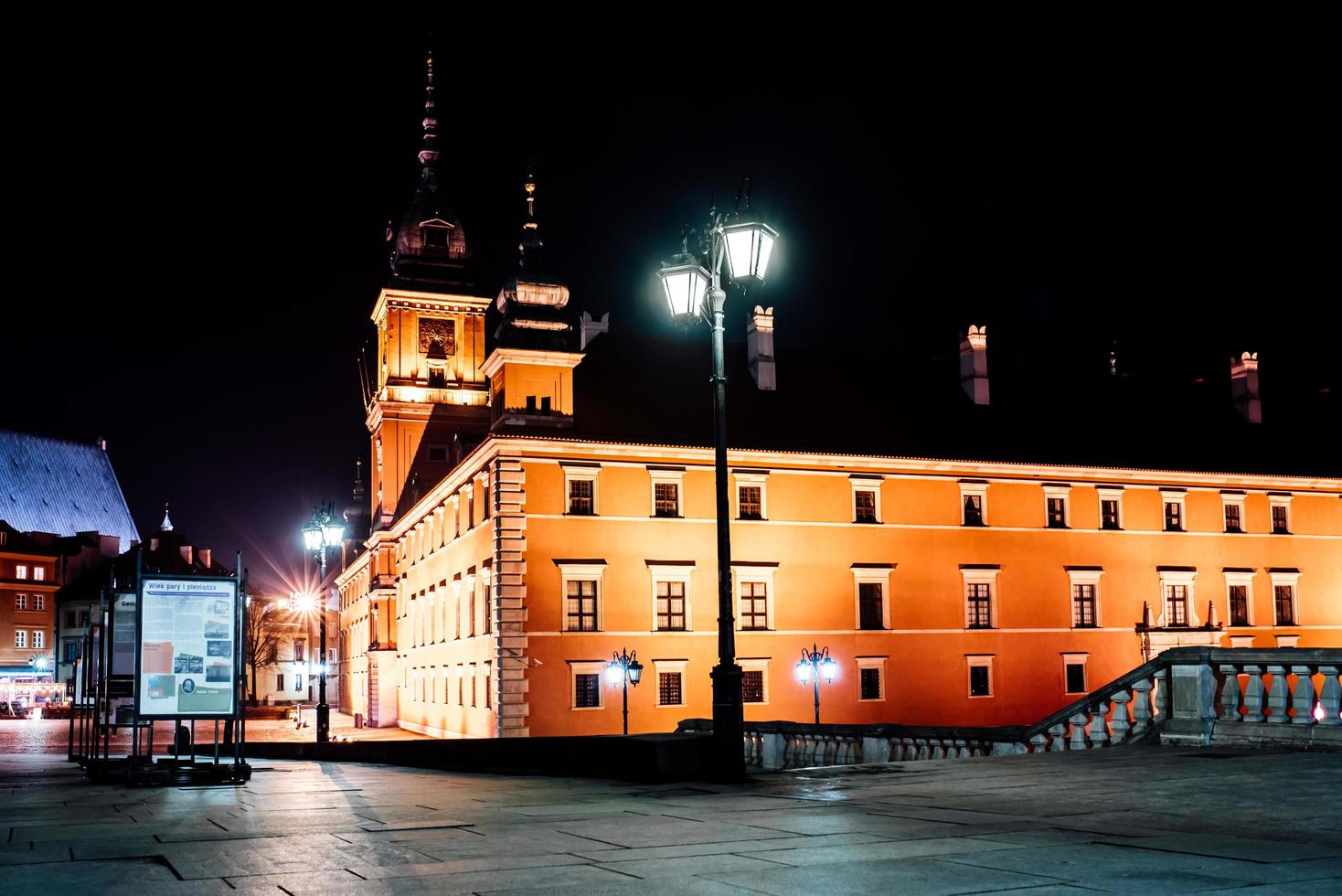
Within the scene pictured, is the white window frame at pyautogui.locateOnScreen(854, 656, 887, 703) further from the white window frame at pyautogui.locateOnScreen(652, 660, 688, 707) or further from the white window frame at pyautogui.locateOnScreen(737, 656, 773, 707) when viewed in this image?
the white window frame at pyautogui.locateOnScreen(652, 660, 688, 707)

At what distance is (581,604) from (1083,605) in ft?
67.0

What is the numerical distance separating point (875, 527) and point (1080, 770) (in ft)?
121

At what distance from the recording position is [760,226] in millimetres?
14391

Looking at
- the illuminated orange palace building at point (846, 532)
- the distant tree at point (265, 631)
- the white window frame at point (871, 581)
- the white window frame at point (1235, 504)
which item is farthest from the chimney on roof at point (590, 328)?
the distant tree at point (265, 631)

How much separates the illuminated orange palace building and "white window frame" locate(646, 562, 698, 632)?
0.24 ft

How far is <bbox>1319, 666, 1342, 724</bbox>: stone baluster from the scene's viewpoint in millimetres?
14422

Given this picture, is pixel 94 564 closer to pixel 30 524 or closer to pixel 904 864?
pixel 30 524

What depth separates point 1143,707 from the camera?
54.6ft

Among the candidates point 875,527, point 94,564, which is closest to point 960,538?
point 875,527

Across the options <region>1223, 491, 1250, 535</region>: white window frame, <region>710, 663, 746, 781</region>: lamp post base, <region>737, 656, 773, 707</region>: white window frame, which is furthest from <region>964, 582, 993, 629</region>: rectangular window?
<region>710, 663, 746, 781</region>: lamp post base

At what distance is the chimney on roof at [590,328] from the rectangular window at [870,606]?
13766mm

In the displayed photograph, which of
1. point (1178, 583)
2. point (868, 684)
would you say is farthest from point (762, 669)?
point (1178, 583)

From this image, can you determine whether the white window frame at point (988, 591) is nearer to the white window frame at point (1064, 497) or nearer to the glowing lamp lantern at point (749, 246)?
the white window frame at point (1064, 497)

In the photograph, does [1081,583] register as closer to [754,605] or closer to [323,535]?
[754,605]
